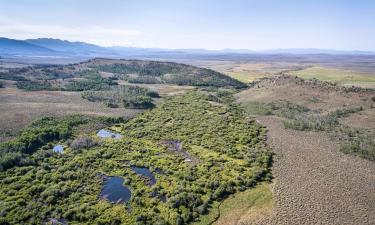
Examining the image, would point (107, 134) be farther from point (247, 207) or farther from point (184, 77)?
point (184, 77)

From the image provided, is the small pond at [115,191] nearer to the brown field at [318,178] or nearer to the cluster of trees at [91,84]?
the brown field at [318,178]

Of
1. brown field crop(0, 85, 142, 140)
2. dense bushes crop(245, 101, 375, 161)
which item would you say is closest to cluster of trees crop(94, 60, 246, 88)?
A: brown field crop(0, 85, 142, 140)

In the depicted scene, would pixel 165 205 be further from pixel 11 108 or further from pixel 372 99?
pixel 372 99

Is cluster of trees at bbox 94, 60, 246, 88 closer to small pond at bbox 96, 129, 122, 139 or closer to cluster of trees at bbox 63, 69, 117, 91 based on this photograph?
Result: cluster of trees at bbox 63, 69, 117, 91

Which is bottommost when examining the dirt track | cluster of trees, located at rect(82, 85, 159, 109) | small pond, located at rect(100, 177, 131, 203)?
small pond, located at rect(100, 177, 131, 203)

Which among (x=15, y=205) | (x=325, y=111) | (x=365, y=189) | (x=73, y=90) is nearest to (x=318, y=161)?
(x=365, y=189)

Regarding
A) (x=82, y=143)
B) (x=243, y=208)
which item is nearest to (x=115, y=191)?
(x=243, y=208)
